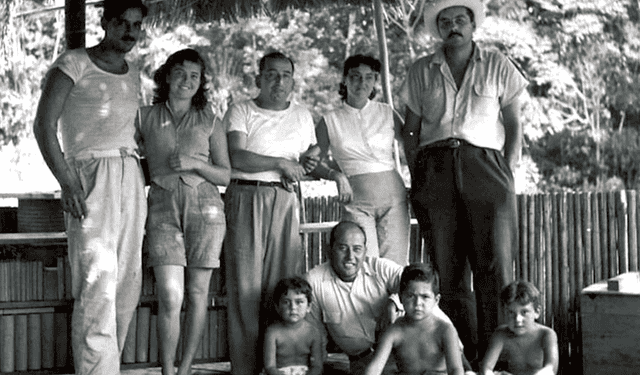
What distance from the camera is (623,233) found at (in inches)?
238

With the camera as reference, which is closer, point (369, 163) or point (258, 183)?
point (258, 183)

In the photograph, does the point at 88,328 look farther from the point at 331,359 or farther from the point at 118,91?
the point at 331,359

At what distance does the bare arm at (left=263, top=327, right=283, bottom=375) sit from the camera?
174 inches

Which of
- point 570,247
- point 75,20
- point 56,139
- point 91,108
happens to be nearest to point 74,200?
point 56,139

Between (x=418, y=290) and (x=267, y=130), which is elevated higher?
(x=267, y=130)

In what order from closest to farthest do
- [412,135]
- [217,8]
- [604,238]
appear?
[412,135] < [604,238] < [217,8]

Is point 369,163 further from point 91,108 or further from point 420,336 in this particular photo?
point 91,108

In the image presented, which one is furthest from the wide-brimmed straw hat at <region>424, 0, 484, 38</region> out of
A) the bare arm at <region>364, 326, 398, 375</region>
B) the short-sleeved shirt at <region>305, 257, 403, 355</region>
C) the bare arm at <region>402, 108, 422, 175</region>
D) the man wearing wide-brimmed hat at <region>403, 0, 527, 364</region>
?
the bare arm at <region>364, 326, 398, 375</region>

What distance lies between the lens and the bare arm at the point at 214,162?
4.28 meters

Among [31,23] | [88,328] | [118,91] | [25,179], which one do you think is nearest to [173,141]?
[118,91]

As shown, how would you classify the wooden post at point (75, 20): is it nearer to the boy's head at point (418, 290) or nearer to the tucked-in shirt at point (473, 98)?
the tucked-in shirt at point (473, 98)

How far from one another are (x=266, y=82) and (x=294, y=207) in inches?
25.0

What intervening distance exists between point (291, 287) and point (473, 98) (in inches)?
52.4

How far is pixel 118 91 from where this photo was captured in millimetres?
4090
